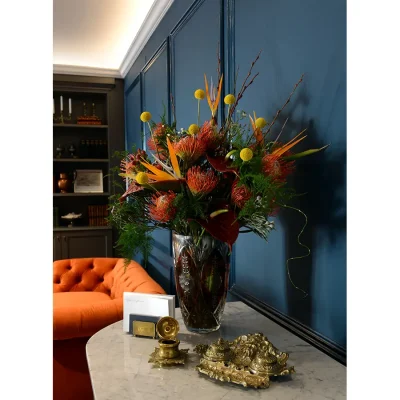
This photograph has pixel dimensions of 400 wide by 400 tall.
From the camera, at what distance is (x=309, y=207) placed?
4.09ft

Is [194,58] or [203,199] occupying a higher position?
[194,58]

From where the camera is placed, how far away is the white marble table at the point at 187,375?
82 cm

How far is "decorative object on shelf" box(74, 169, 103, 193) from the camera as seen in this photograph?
5.18 meters

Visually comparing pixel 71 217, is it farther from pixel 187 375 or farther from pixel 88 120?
pixel 187 375

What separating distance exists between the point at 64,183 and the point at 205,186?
432 centimetres

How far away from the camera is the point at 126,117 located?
5.08 m

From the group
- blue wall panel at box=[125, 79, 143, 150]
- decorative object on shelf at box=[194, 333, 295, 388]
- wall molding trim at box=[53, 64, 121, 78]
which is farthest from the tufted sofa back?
wall molding trim at box=[53, 64, 121, 78]

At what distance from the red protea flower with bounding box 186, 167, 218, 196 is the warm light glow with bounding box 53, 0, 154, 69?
106 inches

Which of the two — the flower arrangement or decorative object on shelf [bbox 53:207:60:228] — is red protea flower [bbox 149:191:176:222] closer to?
the flower arrangement

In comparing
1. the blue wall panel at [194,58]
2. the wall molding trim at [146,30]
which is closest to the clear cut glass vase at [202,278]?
the blue wall panel at [194,58]

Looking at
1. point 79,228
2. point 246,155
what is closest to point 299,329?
point 246,155


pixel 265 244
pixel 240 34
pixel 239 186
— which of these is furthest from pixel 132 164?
pixel 240 34
